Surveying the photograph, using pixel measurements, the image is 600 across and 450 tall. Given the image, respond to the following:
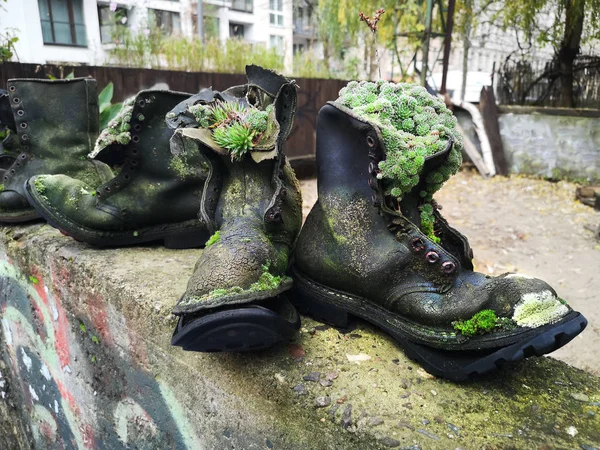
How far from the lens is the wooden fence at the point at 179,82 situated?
12.8 feet

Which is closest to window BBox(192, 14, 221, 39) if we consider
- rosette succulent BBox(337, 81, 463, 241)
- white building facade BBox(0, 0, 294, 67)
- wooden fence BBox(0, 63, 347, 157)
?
white building facade BBox(0, 0, 294, 67)

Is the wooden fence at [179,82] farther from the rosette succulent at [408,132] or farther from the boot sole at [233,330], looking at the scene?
the boot sole at [233,330]

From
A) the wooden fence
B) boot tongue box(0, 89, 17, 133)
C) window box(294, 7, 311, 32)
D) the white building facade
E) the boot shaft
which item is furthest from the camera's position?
window box(294, 7, 311, 32)

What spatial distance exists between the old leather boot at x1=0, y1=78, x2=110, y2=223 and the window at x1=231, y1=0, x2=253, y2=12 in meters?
17.0

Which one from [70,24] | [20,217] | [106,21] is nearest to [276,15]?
[106,21]

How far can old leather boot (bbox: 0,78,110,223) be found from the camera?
1.82 meters

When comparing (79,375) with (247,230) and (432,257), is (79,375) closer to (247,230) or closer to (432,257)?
Result: (247,230)

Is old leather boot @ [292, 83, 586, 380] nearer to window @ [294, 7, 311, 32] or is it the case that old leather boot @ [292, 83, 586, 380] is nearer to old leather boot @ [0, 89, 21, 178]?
old leather boot @ [0, 89, 21, 178]

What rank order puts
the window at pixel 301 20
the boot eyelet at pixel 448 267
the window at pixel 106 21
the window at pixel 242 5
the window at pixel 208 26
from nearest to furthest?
the boot eyelet at pixel 448 267
the window at pixel 106 21
the window at pixel 208 26
the window at pixel 242 5
the window at pixel 301 20

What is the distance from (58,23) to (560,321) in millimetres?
6699

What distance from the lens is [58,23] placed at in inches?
232

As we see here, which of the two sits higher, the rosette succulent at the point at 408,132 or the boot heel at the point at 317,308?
the rosette succulent at the point at 408,132

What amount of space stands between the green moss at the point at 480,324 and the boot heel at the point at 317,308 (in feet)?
0.94

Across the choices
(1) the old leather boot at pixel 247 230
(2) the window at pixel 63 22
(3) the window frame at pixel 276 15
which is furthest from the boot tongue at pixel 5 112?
(3) the window frame at pixel 276 15
